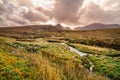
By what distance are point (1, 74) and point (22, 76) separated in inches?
41.2

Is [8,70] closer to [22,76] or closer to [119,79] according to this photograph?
[22,76]

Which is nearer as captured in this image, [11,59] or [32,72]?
[32,72]

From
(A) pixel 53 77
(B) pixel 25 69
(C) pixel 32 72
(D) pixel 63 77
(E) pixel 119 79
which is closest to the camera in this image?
(A) pixel 53 77

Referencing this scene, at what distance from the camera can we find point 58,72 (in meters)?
9.33

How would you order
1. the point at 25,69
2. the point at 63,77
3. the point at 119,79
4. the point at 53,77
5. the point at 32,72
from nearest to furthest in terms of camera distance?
the point at 53,77, the point at 63,77, the point at 32,72, the point at 25,69, the point at 119,79

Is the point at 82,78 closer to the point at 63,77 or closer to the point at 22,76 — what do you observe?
the point at 63,77

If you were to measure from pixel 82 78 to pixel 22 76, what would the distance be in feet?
10.1

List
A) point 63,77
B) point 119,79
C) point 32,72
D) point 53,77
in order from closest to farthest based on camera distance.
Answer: point 53,77, point 63,77, point 32,72, point 119,79

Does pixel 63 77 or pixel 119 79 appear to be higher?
pixel 63 77

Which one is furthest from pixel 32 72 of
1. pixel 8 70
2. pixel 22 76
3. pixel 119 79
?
pixel 119 79

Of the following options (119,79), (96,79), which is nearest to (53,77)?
(96,79)

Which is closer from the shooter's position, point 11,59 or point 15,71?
point 15,71

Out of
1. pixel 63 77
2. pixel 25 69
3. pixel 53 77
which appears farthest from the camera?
pixel 25 69

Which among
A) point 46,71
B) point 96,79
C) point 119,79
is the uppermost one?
point 46,71
